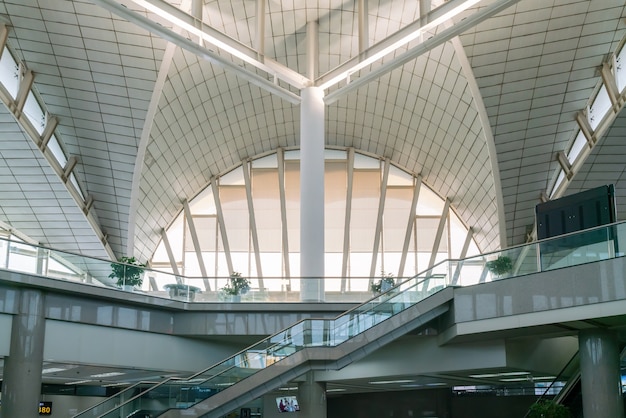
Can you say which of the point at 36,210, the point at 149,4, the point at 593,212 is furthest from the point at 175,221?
the point at 593,212

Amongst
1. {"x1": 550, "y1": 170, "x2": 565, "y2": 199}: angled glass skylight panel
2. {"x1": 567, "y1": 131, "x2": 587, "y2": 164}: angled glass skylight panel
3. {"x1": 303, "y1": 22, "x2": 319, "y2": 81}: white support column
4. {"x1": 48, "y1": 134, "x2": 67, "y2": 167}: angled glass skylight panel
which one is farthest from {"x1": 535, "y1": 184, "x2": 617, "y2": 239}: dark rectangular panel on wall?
{"x1": 48, "y1": 134, "x2": 67, "y2": 167}: angled glass skylight panel

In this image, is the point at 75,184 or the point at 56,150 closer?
the point at 56,150

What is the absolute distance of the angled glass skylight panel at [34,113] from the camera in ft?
102

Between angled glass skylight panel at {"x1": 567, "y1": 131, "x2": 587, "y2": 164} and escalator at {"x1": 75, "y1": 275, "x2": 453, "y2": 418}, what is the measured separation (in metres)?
15.8

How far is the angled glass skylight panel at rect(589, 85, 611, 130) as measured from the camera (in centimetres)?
3089

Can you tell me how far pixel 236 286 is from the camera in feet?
84.6

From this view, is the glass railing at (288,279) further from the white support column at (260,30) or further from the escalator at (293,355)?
the white support column at (260,30)

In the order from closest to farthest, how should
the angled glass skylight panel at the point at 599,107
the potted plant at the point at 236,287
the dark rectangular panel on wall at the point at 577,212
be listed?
the dark rectangular panel on wall at the point at 577,212 → the potted plant at the point at 236,287 → the angled glass skylight panel at the point at 599,107

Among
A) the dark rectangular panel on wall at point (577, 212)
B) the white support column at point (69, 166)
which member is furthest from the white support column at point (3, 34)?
the dark rectangular panel on wall at point (577, 212)

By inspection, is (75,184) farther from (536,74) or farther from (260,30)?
(536,74)

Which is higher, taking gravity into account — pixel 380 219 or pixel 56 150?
pixel 56 150

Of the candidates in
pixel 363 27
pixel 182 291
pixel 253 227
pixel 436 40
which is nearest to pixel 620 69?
pixel 436 40

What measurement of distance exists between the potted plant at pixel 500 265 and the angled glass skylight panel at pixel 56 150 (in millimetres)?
20961

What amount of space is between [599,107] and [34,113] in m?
22.5
